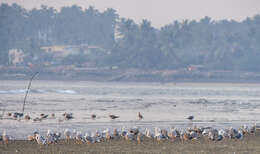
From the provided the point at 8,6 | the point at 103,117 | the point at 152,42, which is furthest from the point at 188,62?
the point at 103,117

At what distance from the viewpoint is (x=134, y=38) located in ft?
360

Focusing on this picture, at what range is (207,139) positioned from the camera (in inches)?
896

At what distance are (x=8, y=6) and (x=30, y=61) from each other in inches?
1315

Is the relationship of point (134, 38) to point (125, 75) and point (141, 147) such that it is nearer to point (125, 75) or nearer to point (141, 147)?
point (125, 75)

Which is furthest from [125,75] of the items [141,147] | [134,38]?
[141,147]

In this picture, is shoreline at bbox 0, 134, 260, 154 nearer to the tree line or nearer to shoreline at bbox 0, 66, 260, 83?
shoreline at bbox 0, 66, 260, 83

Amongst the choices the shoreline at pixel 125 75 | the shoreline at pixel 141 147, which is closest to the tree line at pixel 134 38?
the shoreline at pixel 125 75

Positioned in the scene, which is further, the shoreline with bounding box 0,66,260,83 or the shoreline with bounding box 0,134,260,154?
the shoreline with bounding box 0,66,260,83

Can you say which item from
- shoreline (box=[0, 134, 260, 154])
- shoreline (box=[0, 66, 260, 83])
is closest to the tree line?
shoreline (box=[0, 66, 260, 83])

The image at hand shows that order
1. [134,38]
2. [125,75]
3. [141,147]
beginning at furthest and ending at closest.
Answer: [134,38] → [125,75] → [141,147]

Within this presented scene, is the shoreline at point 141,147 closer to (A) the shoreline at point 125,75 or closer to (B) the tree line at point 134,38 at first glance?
(A) the shoreline at point 125,75

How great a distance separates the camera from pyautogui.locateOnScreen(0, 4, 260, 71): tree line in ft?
339

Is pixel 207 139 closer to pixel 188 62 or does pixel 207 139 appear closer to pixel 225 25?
pixel 188 62

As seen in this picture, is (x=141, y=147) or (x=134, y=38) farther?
(x=134, y=38)
